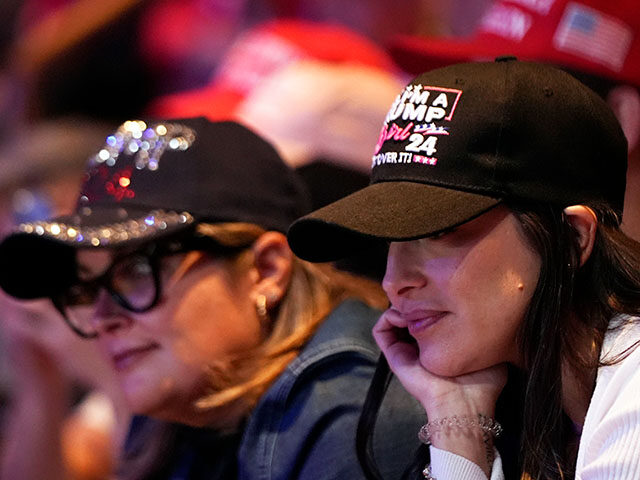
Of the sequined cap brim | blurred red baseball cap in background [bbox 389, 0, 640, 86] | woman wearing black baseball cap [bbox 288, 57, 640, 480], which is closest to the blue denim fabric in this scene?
woman wearing black baseball cap [bbox 288, 57, 640, 480]

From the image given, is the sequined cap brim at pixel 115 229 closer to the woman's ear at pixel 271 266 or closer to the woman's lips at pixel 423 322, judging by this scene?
the woman's ear at pixel 271 266

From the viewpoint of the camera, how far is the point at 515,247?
4.30 feet

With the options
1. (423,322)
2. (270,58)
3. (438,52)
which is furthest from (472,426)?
(270,58)

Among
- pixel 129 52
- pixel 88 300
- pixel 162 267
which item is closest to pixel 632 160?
pixel 162 267

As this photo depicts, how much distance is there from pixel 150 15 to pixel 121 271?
7.69 ft

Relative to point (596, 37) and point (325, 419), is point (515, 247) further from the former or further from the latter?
point (596, 37)

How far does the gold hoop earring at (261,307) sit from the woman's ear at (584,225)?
0.73m

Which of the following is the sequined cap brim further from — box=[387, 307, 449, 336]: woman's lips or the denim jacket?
box=[387, 307, 449, 336]: woman's lips

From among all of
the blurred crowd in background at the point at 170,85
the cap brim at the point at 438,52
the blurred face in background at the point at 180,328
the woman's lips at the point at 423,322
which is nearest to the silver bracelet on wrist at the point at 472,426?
the woman's lips at the point at 423,322

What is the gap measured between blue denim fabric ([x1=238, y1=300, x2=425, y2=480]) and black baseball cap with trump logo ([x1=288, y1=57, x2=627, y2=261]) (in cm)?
41

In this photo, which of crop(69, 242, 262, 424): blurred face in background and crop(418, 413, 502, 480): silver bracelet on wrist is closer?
crop(418, 413, 502, 480): silver bracelet on wrist

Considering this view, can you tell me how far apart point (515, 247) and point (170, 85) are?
9.50 feet

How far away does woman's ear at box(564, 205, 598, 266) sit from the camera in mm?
1290

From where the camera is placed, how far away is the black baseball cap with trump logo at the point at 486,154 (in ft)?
4.25
